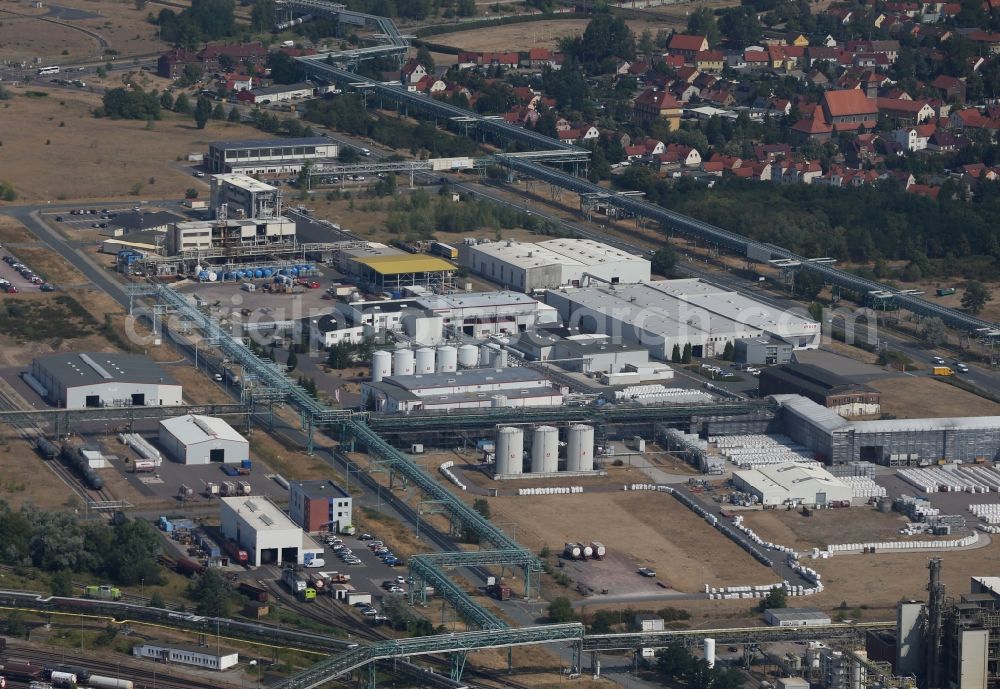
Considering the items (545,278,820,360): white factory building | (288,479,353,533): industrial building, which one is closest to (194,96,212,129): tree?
(545,278,820,360): white factory building

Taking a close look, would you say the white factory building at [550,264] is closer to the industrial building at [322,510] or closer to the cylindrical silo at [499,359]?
the cylindrical silo at [499,359]

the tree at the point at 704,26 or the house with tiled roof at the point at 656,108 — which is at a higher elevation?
the tree at the point at 704,26

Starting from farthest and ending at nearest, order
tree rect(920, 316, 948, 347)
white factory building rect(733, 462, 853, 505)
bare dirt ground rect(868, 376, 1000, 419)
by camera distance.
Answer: tree rect(920, 316, 948, 347) → bare dirt ground rect(868, 376, 1000, 419) → white factory building rect(733, 462, 853, 505)

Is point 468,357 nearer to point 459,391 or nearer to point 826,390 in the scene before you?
point 459,391

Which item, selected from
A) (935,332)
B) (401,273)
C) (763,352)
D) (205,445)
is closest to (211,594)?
(205,445)

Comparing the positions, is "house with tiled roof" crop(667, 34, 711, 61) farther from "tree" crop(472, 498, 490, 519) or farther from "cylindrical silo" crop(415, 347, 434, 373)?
"tree" crop(472, 498, 490, 519)

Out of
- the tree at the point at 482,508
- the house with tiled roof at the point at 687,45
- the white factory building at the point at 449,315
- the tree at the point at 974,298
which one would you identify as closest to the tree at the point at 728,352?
the white factory building at the point at 449,315
